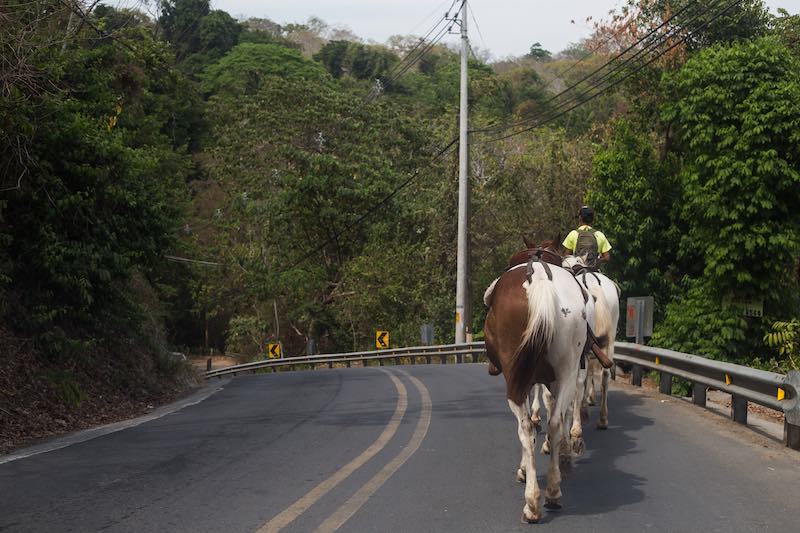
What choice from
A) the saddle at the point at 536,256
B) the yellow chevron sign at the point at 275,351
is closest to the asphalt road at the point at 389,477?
the saddle at the point at 536,256

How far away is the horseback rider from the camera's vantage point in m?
10.4

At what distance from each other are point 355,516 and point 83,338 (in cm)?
1065

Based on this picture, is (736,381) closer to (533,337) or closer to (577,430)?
(577,430)

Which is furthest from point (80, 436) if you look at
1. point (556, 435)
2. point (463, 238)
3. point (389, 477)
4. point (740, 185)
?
point (463, 238)

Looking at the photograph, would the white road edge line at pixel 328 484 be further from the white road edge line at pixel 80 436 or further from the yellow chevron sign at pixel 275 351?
the yellow chevron sign at pixel 275 351

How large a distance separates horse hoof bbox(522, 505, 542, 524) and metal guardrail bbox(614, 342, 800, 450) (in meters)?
4.06

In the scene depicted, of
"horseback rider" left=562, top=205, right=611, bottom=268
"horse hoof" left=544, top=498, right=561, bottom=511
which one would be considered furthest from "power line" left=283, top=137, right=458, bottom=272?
"horse hoof" left=544, top=498, right=561, bottom=511

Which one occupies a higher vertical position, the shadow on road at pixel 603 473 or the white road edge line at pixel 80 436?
the shadow on road at pixel 603 473

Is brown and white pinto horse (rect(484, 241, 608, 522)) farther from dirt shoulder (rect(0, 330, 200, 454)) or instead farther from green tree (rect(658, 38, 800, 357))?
green tree (rect(658, 38, 800, 357))

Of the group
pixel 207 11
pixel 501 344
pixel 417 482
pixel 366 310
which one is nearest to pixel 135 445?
pixel 417 482

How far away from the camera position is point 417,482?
7.33m

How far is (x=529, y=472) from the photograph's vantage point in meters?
6.23

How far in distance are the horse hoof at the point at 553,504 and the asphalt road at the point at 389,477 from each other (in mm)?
71

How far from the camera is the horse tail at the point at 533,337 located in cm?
653
